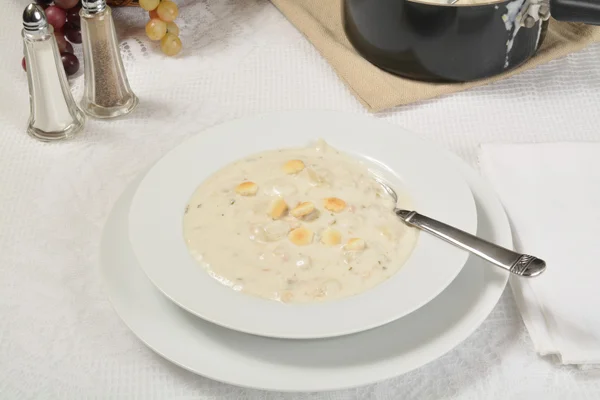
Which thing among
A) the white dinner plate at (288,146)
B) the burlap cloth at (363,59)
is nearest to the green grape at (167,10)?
the burlap cloth at (363,59)

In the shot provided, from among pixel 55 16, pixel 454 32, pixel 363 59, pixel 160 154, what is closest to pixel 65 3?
pixel 55 16

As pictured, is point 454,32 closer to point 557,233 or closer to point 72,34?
point 557,233

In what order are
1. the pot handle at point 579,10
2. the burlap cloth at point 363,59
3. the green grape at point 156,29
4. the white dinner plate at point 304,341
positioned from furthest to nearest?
the green grape at point 156,29 < the burlap cloth at point 363,59 < the pot handle at point 579,10 < the white dinner plate at point 304,341

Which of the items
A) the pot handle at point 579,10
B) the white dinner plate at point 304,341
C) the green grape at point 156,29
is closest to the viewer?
the white dinner plate at point 304,341

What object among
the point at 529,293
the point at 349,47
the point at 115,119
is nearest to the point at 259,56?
the point at 349,47

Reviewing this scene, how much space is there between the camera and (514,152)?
1032mm

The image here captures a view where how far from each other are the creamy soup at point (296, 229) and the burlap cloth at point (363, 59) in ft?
1.01

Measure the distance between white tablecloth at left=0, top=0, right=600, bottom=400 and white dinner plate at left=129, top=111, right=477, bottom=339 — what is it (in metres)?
0.09

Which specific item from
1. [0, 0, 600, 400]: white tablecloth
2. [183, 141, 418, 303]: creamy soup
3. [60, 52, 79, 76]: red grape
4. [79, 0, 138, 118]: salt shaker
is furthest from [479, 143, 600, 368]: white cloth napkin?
[60, 52, 79, 76]: red grape

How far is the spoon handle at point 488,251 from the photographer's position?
755 millimetres

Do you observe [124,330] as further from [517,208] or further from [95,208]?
[517,208]

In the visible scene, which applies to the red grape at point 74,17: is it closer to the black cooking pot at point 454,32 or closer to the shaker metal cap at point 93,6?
the shaker metal cap at point 93,6

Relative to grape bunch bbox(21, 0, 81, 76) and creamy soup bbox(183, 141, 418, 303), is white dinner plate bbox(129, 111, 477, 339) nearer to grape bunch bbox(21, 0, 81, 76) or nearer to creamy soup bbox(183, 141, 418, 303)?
creamy soup bbox(183, 141, 418, 303)

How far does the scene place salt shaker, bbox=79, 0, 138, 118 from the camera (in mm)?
1139
